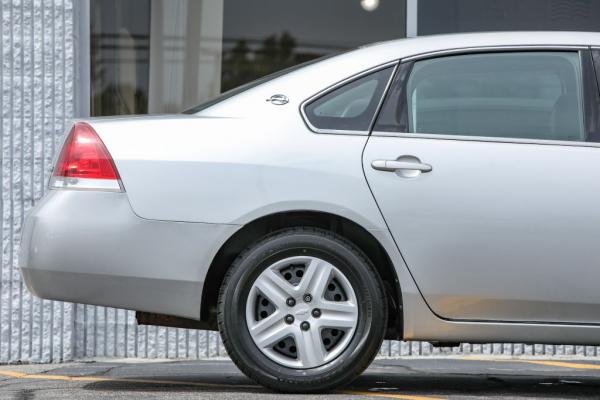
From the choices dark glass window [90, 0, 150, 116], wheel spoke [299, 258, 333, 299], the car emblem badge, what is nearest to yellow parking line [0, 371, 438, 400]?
wheel spoke [299, 258, 333, 299]

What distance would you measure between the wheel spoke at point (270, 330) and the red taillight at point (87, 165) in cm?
79

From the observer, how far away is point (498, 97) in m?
5.36

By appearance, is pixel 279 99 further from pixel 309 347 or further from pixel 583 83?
pixel 583 83

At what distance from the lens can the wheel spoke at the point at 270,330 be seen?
5.13 meters

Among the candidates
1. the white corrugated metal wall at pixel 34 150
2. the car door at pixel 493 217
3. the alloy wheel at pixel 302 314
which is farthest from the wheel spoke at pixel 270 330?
the white corrugated metal wall at pixel 34 150

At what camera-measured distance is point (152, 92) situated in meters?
8.88

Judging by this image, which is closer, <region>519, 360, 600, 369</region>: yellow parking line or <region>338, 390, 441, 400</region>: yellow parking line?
<region>338, 390, 441, 400</region>: yellow parking line

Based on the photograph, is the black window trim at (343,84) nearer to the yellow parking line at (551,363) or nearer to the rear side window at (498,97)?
the rear side window at (498,97)

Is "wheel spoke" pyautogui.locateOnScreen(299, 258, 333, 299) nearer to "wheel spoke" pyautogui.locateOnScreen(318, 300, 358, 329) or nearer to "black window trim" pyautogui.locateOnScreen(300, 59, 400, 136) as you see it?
"wheel spoke" pyautogui.locateOnScreen(318, 300, 358, 329)

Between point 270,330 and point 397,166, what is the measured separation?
0.82m

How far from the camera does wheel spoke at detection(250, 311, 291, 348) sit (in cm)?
513

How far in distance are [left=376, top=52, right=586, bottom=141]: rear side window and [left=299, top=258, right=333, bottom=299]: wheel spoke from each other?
629 mm

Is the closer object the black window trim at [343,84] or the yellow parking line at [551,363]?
the black window trim at [343,84]

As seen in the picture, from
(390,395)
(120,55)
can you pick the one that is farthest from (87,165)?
(120,55)
